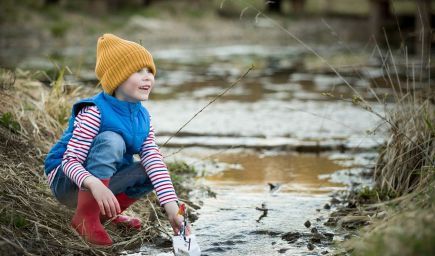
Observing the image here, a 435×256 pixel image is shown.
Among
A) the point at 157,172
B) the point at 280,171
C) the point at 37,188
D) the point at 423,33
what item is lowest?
the point at 280,171

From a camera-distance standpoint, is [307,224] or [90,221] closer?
[90,221]

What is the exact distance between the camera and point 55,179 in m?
3.24

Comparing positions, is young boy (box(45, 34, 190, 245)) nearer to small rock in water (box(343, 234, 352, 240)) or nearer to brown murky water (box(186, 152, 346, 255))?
brown murky water (box(186, 152, 346, 255))

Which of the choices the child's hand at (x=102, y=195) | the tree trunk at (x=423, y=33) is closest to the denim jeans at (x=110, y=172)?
the child's hand at (x=102, y=195)

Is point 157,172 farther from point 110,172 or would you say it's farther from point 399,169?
point 399,169

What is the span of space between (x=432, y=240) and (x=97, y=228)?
1.61m

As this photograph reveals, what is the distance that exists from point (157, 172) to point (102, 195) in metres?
0.33

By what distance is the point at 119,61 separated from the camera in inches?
126

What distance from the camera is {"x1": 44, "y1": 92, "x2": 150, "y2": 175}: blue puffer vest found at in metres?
3.14

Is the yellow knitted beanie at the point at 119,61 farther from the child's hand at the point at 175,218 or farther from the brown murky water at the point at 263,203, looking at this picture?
the brown murky water at the point at 263,203

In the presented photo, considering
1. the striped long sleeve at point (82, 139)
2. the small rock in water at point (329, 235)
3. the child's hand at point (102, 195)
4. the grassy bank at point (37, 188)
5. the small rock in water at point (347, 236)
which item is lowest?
the grassy bank at point (37, 188)

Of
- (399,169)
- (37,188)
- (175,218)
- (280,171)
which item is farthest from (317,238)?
(280,171)

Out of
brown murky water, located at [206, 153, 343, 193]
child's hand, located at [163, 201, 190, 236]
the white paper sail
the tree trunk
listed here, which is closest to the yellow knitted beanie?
child's hand, located at [163, 201, 190, 236]

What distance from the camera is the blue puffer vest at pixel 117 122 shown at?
314 cm
